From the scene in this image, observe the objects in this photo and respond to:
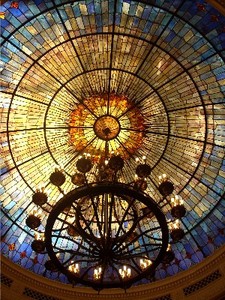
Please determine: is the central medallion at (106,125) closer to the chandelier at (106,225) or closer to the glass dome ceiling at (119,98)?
the glass dome ceiling at (119,98)

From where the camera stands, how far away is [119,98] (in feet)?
41.9

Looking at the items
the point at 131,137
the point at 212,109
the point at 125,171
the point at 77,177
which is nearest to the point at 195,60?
the point at 212,109

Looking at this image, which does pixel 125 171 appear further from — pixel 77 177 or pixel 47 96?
pixel 77 177

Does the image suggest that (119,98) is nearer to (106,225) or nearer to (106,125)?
(106,125)

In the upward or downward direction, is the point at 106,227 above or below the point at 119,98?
below

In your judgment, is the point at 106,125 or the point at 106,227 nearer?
the point at 106,227

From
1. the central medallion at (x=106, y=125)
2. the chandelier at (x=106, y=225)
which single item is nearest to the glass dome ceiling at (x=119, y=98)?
the central medallion at (x=106, y=125)

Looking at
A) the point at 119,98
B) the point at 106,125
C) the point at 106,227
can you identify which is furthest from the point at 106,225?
the point at 119,98

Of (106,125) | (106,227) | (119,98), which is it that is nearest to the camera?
(106,227)

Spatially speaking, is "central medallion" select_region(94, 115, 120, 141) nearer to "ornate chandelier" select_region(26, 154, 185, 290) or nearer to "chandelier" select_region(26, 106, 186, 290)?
"chandelier" select_region(26, 106, 186, 290)

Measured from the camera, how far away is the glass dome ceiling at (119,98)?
11438mm

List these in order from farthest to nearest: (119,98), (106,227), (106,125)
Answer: (106,125), (119,98), (106,227)

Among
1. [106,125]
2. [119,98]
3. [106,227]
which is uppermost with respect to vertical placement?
[119,98]

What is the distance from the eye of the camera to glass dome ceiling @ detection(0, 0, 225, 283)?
1144 centimetres
